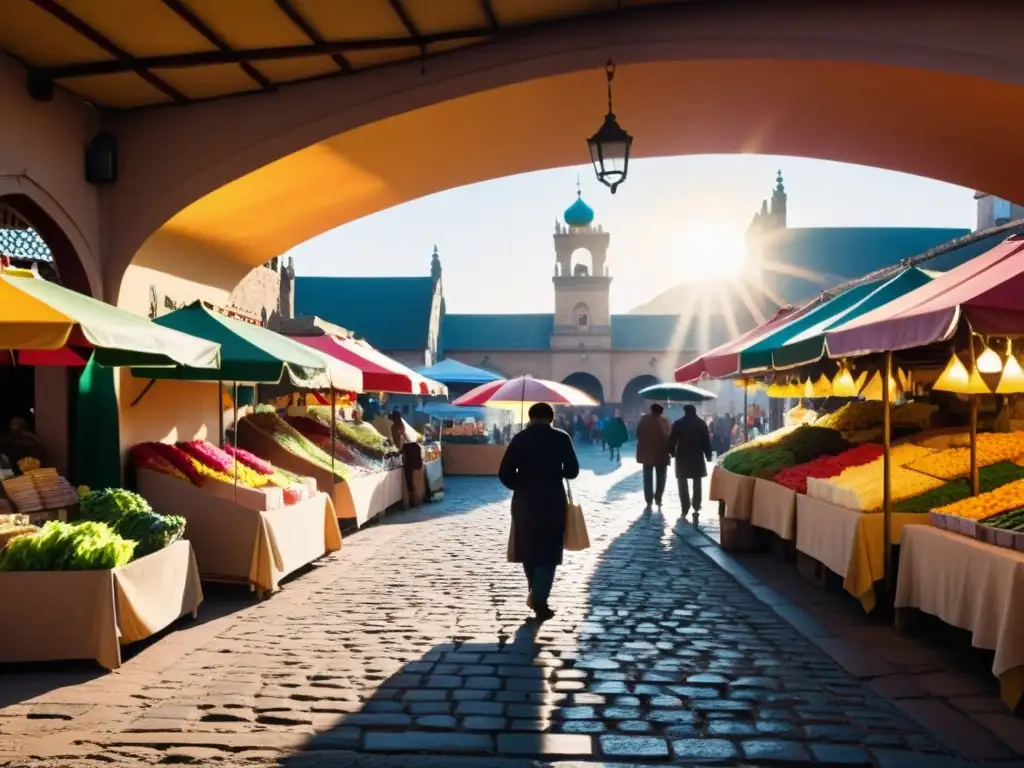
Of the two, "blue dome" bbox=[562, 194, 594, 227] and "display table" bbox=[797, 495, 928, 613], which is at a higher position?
"blue dome" bbox=[562, 194, 594, 227]

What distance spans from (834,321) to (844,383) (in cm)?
394

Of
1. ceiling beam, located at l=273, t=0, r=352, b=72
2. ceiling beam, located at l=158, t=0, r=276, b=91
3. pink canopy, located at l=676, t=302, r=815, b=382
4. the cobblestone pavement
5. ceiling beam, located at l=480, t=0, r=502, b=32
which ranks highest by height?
ceiling beam, located at l=480, t=0, r=502, b=32

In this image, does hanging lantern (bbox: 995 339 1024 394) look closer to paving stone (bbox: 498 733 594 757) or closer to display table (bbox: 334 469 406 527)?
paving stone (bbox: 498 733 594 757)

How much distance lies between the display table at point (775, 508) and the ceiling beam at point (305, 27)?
6.24m

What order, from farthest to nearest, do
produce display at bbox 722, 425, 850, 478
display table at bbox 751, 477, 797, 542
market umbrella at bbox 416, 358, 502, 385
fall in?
1. market umbrella at bbox 416, 358, 502, 385
2. produce display at bbox 722, 425, 850, 478
3. display table at bbox 751, 477, 797, 542

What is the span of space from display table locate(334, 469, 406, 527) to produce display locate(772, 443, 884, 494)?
5.46 metres

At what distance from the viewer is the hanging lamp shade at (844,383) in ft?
36.0

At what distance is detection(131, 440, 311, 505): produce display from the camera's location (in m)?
9.05

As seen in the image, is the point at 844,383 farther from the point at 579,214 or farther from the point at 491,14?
the point at 579,214

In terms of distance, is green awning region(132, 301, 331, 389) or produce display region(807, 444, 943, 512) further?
green awning region(132, 301, 331, 389)

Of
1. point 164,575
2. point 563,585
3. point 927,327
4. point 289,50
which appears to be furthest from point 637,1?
point 164,575

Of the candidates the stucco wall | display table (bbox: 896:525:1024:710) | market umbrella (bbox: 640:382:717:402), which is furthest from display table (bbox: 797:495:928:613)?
market umbrella (bbox: 640:382:717:402)

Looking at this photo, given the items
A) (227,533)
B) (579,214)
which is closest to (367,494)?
(227,533)

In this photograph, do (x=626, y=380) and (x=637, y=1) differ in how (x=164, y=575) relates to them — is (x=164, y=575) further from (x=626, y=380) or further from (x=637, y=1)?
(x=626, y=380)
